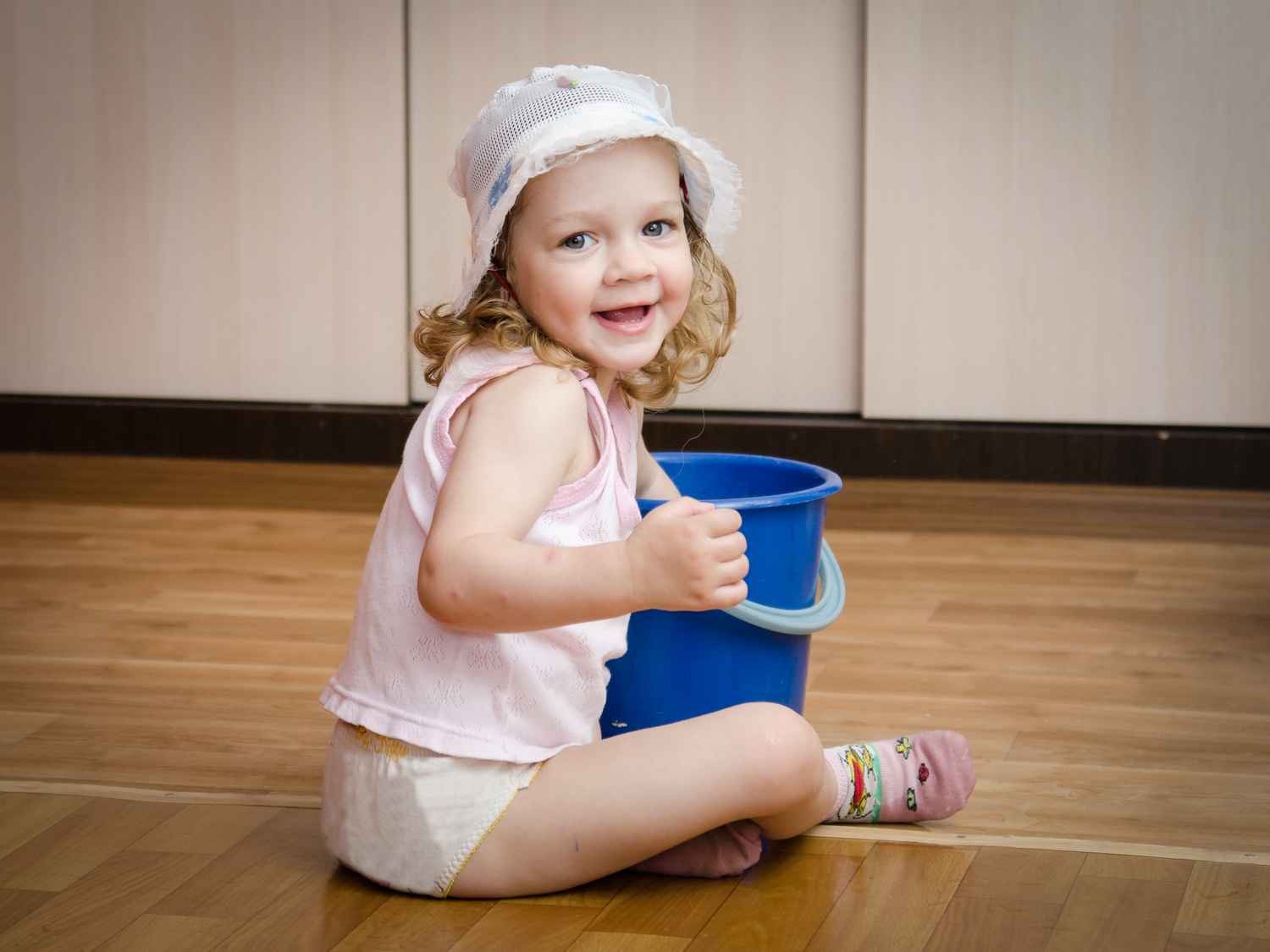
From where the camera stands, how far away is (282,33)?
280 cm

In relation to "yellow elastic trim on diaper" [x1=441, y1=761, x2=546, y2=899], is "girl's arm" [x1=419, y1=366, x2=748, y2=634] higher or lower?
higher

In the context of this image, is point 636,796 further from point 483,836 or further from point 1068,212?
point 1068,212

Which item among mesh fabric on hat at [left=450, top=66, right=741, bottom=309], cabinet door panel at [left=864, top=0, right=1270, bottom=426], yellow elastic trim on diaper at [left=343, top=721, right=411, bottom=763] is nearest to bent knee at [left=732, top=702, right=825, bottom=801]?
yellow elastic trim on diaper at [left=343, top=721, right=411, bottom=763]

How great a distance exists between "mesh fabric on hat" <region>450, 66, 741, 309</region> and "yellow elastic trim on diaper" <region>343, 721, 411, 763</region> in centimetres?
31

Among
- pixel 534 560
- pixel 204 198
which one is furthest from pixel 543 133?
pixel 204 198

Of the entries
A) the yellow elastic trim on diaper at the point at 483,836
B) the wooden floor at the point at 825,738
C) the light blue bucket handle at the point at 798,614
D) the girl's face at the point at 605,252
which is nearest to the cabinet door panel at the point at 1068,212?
the wooden floor at the point at 825,738

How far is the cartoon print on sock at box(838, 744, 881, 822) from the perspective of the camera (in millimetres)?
1042

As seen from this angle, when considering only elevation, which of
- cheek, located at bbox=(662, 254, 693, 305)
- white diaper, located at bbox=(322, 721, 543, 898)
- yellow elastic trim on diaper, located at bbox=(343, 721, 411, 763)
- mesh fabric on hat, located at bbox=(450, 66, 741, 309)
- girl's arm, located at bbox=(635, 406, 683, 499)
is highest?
mesh fabric on hat, located at bbox=(450, 66, 741, 309)

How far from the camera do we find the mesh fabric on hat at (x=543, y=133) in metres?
0.89

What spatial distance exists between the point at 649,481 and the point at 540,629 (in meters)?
0.30

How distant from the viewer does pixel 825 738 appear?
124 cm

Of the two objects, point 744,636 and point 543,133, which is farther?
point 744,636

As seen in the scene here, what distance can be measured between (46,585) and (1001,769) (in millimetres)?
1287

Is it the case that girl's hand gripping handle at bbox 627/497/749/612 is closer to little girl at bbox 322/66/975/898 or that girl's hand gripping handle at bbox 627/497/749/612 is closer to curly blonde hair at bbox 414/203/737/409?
little girl at bbox 322/66/975/898
